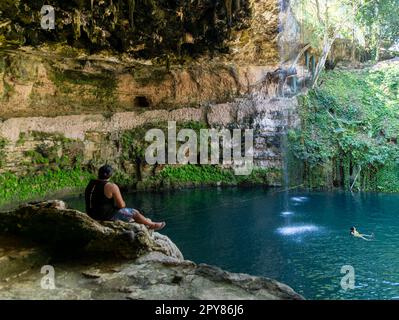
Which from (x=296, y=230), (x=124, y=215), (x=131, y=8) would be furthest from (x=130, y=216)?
(x=131, y=8)

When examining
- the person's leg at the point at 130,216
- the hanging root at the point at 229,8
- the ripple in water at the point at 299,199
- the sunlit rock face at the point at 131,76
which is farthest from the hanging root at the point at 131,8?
the ripple in water at the point at 299,199

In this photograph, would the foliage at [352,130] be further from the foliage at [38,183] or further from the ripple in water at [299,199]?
the foliage at [38,183]

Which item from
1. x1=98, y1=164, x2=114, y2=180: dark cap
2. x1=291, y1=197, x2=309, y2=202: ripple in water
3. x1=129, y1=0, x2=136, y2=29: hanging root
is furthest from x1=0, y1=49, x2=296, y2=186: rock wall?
x1=98, y1=164, x2=114, y2=180: dark cap

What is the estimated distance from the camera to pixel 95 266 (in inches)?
159

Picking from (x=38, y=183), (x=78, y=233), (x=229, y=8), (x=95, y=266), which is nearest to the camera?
(x=95, y=266)

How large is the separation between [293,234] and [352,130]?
9251mm

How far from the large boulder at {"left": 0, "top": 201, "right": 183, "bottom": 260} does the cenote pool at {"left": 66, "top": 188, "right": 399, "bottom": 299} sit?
3319 millimetres

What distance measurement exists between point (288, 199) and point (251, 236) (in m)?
5.11

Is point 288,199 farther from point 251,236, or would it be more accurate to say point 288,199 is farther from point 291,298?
point 291,298

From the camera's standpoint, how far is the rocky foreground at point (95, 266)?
340 cm

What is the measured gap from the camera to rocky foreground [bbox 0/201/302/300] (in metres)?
3.40

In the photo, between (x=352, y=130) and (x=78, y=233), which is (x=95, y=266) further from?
(x=352, y=130)

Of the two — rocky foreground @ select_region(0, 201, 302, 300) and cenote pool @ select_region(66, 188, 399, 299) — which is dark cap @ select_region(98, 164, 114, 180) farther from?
cenote pool @ select_region(66, 188, 399, 299)

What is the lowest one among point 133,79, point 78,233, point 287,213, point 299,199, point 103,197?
point 287,213
